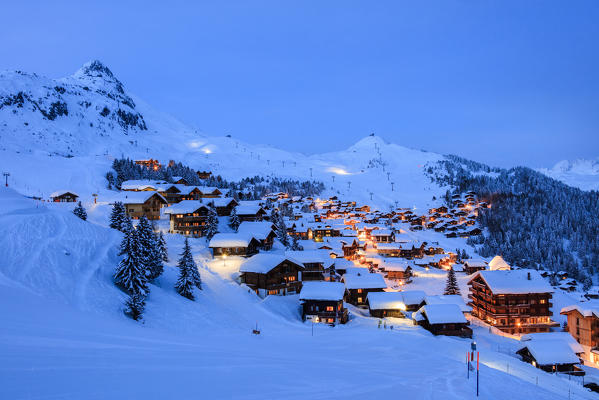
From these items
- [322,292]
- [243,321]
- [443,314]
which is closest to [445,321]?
[443,314]

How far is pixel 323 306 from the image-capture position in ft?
143

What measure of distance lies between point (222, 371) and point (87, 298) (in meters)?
15.1

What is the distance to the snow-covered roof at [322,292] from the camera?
43250mm

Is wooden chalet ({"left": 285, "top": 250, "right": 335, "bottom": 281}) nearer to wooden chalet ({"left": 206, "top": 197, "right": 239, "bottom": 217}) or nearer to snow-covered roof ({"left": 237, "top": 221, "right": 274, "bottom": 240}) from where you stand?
snow-covered roof ({"left": 237, "top": 221, "right": 274, "bottom": 240})

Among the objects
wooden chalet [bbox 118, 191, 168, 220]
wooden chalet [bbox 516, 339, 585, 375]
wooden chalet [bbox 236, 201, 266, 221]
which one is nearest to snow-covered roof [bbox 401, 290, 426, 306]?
wooden chalet [bbox 516, 339, 585, 375]

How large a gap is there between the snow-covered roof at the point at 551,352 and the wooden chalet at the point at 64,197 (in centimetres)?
9098

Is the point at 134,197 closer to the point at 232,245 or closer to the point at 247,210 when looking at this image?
the point at 247,210

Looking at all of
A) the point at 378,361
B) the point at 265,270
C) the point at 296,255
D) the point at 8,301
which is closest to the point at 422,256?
the point at 296,255

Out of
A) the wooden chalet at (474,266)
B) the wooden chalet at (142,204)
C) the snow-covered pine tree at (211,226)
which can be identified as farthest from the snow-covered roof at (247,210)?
the wooden chalet at (474,266)

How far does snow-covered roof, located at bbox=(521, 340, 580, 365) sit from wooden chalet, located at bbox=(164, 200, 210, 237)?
182 feet

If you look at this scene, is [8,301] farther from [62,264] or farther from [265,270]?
[265,270]

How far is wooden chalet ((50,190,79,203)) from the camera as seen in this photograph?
259 ft

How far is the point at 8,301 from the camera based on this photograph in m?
16.0

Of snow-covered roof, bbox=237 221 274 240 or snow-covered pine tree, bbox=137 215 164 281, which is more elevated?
snow-covered roof, bbox=237 221 274 240
